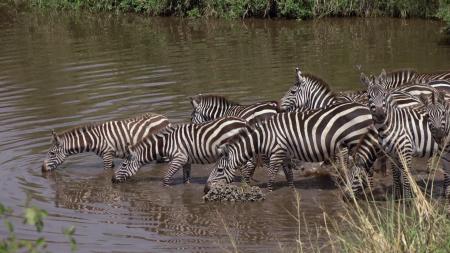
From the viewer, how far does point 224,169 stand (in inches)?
512

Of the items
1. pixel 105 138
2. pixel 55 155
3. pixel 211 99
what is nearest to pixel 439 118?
pixel 211 99

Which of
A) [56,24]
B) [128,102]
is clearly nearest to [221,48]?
[128,102]

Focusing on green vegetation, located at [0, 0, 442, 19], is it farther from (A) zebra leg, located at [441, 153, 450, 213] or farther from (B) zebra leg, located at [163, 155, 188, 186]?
(A) zebra leg, located at [441, 153, 450, 213]

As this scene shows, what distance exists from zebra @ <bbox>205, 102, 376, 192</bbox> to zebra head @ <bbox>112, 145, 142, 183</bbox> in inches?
64.2

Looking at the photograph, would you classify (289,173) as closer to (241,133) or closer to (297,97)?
(241,133)

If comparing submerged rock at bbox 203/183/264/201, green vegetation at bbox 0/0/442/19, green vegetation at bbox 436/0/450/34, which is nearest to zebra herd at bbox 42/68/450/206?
submerged rock at bbox 203/183/264/201

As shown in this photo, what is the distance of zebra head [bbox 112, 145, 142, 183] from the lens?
46.2 ft

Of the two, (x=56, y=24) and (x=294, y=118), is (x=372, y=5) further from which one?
(x=294, y=118)

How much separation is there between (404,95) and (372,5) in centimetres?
1571

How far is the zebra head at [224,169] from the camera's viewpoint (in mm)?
12945

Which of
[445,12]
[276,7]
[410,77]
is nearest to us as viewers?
[410,77]

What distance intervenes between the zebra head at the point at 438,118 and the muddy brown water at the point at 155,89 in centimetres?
177

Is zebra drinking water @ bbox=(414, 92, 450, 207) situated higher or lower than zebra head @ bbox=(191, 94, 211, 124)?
higher

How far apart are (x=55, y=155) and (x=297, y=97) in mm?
4208
